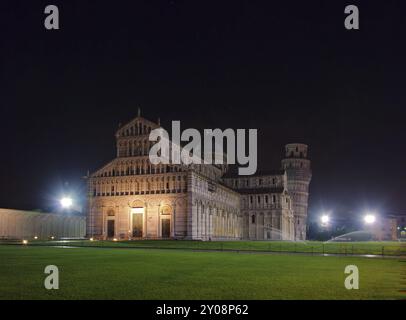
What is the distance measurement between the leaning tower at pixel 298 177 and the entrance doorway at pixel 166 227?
219 ft

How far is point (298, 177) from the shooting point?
492 feet

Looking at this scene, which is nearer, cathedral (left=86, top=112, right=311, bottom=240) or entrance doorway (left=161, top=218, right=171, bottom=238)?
cathedral (left=86, top=112, right=311, bottom=240)

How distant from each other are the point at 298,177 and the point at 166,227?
226 ft

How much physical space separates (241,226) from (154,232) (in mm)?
41941

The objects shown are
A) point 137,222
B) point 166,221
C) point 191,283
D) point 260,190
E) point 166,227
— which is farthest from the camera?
point 260,190

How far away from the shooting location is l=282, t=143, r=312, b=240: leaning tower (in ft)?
492

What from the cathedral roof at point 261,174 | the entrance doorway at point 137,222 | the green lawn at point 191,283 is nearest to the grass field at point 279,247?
the green lawn at point 191,283

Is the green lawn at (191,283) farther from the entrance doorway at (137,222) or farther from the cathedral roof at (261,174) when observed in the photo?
the cathedral roof at (261,174)

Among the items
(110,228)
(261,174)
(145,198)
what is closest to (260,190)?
(261,174)

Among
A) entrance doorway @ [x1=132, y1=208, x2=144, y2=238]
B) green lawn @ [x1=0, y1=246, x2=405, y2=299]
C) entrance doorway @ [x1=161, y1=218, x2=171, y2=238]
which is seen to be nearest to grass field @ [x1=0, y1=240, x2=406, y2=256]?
green lawn @ [x1=0, y1=246, x2=405, y2=299]

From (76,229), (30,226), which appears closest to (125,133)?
(30,226)

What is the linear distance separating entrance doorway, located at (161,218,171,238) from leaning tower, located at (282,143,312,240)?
2622 inches

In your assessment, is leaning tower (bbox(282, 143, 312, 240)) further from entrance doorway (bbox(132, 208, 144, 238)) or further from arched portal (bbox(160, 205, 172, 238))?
entrance doorway (bbox(132, 208, 144, 238))

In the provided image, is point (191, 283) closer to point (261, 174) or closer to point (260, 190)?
point (260, 190)
